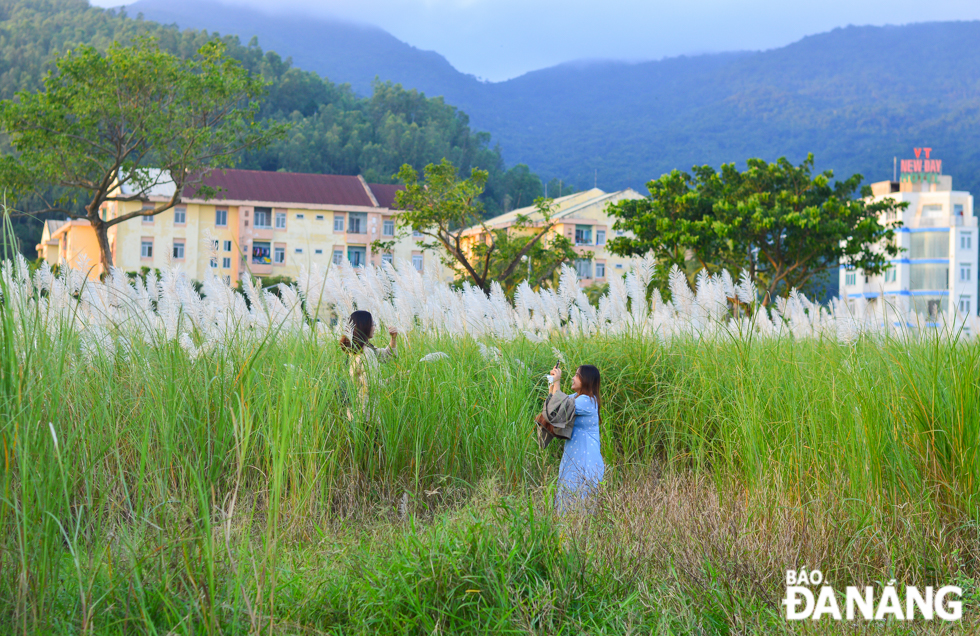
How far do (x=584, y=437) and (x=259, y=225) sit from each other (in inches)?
1633

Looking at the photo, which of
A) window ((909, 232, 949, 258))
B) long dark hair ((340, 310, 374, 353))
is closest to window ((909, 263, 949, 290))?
window ((909, 232, 949, 258))

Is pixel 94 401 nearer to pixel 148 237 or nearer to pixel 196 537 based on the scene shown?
pixel 196 537

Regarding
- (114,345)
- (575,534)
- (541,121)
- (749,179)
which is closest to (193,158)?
(749,179)

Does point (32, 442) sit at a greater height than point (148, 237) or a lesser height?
lesser

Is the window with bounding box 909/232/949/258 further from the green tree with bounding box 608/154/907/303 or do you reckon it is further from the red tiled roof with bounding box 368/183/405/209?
the red tiled roof with bounding box 368/183/405/209

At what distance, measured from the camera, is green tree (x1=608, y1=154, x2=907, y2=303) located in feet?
64.7

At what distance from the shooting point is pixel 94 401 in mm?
2828

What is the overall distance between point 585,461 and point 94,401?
2258mm

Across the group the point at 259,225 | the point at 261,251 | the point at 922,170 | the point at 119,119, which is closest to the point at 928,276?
the point at 922,170

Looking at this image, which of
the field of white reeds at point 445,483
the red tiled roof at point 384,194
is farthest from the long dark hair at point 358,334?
the red tiled roof at point 384,194

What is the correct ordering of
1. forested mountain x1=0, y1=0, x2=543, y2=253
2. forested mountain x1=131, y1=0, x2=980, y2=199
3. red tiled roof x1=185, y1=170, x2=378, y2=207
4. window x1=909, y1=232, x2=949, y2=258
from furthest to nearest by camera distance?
forested mountain x1=131, y1=0, x2=980, y2=199
forested mountain x1=0, y1=0, x2=543, y2=253
window x1=909, y1=232, x2=949, y2=258
red tiled roof x1=185, y1=170, x2=378, y2=207

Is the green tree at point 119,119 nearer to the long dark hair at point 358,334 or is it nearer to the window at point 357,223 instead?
the long dark hair at point 358,334

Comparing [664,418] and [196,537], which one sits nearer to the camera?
[196,537]

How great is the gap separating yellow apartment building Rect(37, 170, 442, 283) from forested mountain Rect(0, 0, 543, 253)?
41.2 ft
